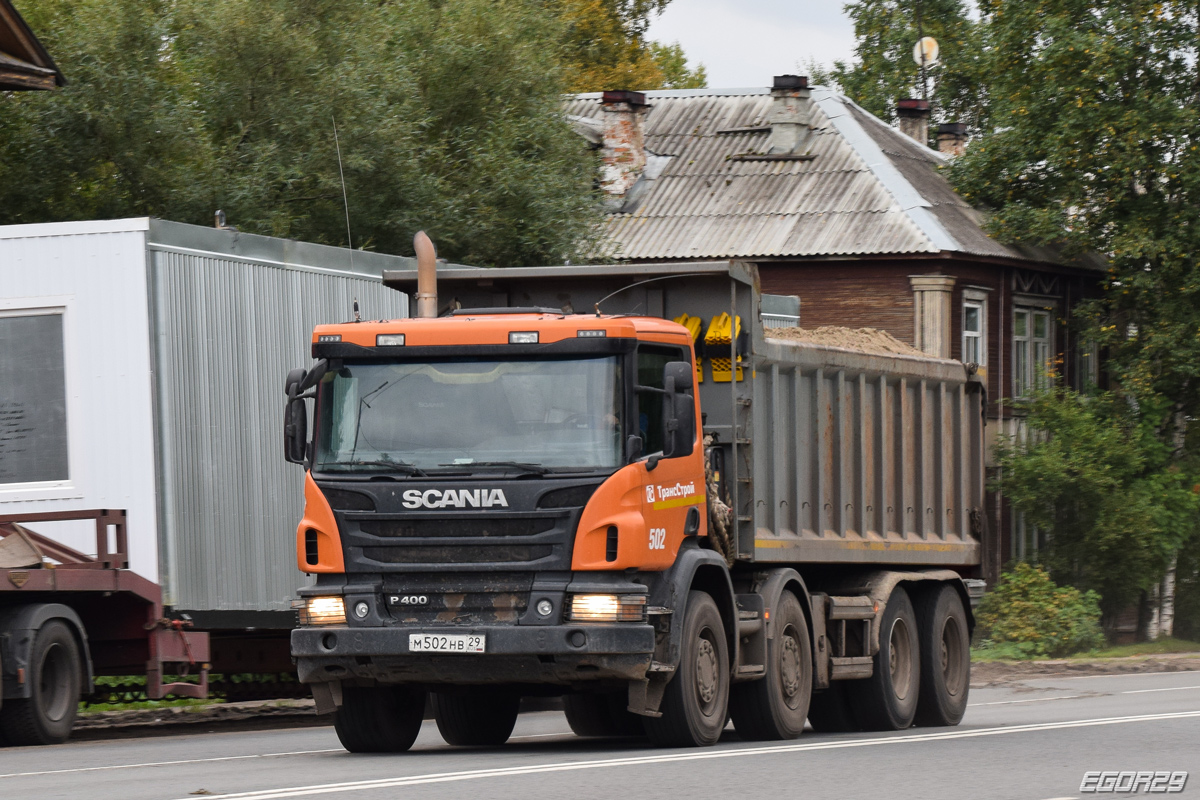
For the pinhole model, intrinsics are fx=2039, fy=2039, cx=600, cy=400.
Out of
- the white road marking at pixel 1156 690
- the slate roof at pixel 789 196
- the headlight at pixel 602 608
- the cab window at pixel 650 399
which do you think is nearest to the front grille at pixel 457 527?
the headlight at pixel 602 608

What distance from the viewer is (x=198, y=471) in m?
15.7

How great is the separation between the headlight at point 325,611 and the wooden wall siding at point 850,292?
2464cm

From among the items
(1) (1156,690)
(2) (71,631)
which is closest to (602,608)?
(2) (71,631)

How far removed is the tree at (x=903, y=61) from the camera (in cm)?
6256

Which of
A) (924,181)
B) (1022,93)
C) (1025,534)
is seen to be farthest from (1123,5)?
(1025,534)

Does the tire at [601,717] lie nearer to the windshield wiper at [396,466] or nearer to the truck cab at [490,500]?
the truck cab at [490,500]

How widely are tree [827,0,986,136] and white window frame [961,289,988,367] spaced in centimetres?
2570

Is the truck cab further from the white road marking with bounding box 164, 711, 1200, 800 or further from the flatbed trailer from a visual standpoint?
the flatbed trailer

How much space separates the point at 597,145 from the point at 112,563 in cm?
2556

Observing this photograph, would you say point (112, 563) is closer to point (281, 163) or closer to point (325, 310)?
point (325, 310)

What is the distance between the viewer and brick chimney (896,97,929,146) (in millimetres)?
47750

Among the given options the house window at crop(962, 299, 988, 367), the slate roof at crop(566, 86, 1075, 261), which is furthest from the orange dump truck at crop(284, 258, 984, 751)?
the house window at crop(962, 299, 988, 367)

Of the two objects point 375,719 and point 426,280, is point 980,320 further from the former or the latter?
point 375,719

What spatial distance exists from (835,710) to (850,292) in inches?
825
